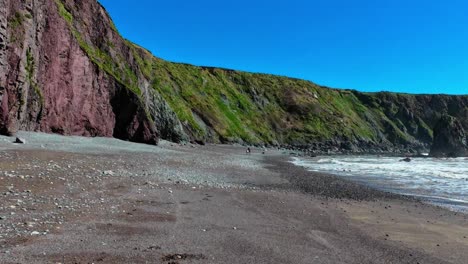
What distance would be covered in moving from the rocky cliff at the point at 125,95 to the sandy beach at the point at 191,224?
14174 millimetres

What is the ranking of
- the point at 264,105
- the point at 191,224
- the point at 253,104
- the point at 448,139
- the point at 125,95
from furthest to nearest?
the point at 264,105
the point at 253,104
the point at 448,139
the point at 125,95
the point at 191,224

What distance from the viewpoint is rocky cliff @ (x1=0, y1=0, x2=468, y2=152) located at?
27.0 m

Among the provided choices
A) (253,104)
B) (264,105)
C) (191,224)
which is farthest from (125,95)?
(264,105)

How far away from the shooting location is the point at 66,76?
3378cm

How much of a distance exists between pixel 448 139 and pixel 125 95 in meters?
84.1

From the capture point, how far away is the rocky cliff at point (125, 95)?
88.7 feet

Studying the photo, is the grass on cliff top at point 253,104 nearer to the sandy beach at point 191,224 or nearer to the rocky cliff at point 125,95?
Answer: the rocky cliff at point 125,95

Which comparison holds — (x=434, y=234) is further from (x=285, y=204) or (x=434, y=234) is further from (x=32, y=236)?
(x=32, y=236)

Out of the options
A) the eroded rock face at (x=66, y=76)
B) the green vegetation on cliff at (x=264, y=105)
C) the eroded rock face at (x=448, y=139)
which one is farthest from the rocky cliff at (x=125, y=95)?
the eroded rock face at (x=448, y=139)

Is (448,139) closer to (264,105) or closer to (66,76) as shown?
(264,105)

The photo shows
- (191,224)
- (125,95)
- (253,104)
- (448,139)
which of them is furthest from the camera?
(253,104)

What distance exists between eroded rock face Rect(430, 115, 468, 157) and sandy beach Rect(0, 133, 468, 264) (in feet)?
293

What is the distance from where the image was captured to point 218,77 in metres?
110

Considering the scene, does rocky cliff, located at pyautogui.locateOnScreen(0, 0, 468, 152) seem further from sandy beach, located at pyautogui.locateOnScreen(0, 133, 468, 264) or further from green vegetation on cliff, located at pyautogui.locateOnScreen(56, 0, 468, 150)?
sandy beach, located at pyautogui.locateOnScreen(0, 133, 468, 264)
